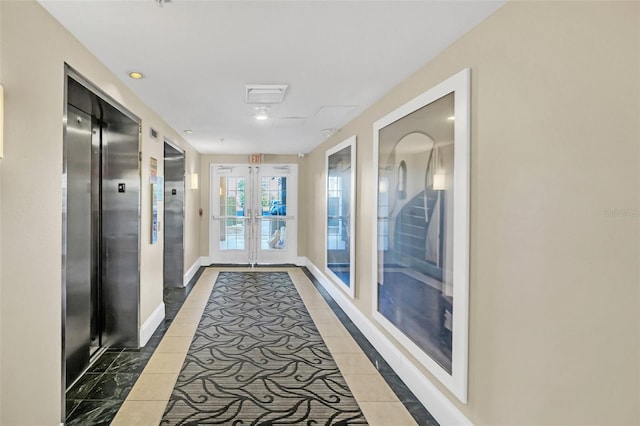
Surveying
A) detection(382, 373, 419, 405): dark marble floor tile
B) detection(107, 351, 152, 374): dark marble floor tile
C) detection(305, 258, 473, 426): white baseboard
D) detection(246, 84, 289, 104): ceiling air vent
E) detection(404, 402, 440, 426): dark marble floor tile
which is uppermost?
detection(246, 84, 289, 104): ceiling air vent

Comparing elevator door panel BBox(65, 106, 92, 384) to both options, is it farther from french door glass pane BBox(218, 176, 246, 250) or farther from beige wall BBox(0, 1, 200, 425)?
french door glass pane BBox(218, 176, 246, 250)

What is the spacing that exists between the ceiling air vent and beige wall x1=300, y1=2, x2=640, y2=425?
1489mm

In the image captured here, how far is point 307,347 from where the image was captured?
3570 mm

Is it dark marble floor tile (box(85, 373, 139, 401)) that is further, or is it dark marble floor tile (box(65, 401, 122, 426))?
dark marble floor tile (box(85, 373, 139, 401))

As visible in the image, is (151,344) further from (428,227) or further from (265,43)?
(265,43)

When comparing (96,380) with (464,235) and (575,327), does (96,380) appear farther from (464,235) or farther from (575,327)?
(575,327)

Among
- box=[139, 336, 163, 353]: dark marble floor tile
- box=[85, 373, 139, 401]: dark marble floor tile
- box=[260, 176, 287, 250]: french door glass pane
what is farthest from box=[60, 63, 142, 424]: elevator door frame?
box=[260, 176, 287, 250]: french door glass pane

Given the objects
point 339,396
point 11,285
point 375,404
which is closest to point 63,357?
point 11,285

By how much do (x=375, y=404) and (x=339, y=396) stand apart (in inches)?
10.9

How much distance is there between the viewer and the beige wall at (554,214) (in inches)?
48.4

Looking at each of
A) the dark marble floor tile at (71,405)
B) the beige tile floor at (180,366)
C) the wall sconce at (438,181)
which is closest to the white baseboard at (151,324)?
the beige tile floor at (180,366)

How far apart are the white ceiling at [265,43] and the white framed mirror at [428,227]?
0.35 meters

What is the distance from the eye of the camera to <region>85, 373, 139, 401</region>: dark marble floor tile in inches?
103

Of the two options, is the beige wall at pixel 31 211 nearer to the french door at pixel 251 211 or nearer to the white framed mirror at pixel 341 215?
the white framed mirror at pixel 341 215
